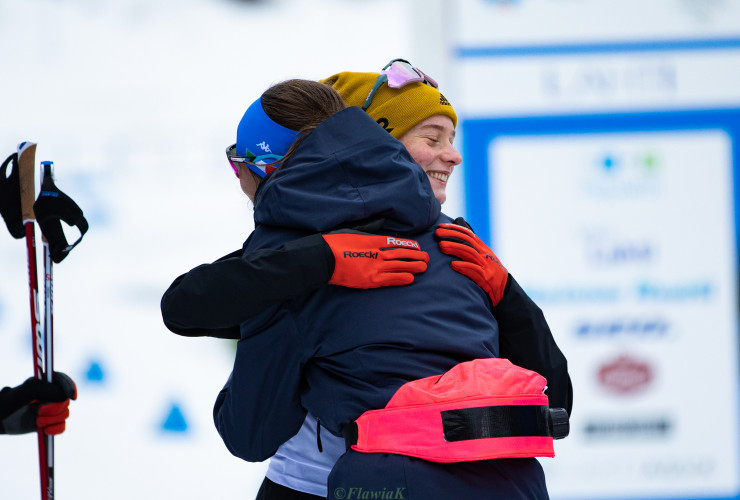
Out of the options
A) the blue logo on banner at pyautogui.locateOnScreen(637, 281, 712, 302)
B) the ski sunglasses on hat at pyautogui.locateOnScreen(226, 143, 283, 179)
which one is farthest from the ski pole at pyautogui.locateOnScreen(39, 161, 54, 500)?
the blue logo on banner at pyautogui.locateOnScreen(637, 281, 712, 302)

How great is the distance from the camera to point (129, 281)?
3506 mm

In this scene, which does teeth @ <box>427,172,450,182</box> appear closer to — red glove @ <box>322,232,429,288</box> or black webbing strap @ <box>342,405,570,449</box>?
red glove @ <box>322,232,429,288</box>

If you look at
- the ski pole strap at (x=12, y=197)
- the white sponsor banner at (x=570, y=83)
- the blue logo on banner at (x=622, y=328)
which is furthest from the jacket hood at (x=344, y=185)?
the blue logo on banner at (x=622, y=328)

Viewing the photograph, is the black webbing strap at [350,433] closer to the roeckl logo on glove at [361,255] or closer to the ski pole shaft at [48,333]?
the roeckl logo on glove at [361,255]

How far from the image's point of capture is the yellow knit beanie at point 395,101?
5.40 feet

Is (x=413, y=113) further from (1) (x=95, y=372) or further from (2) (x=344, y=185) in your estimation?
(1) (x=95, y=372)

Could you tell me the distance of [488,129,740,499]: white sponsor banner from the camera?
148 inches

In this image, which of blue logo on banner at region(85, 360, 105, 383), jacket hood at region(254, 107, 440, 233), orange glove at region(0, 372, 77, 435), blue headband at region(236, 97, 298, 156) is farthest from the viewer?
blue logo on banner at region(85, 360, 105, 383)

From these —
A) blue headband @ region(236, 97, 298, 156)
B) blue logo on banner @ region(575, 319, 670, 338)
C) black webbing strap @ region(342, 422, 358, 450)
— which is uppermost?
blue headband @ region(236, 97, 298, 156)

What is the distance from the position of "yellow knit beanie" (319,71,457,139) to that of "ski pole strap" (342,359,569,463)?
1.98 ft

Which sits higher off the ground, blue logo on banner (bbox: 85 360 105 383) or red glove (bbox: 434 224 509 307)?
red glove (bbox: 434 224 509 307)

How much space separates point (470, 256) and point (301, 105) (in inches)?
14.9

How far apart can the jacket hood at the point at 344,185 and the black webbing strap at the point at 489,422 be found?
32cm

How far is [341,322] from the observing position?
1249 mm
